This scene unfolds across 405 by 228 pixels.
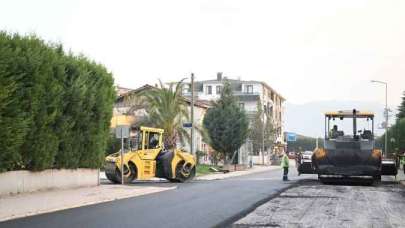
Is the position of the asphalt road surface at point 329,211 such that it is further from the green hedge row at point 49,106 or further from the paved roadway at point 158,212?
the green hedge row at point 49,106

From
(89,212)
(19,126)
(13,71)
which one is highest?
(13,71)

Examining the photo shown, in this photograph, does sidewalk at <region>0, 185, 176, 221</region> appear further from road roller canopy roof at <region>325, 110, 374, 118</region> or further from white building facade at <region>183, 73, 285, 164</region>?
white building facade at <region>183, 73, 285, 164</region>

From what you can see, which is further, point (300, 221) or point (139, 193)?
point (139, 193)

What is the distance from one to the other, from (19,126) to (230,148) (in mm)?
39611

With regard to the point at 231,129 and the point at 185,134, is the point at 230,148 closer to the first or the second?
the point at 231,129

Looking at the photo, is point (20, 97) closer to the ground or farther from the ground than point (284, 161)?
farther from the ground

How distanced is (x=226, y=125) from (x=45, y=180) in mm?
35919

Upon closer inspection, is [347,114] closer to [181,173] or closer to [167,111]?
[181,173]

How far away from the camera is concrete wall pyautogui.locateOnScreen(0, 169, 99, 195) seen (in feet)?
69.5

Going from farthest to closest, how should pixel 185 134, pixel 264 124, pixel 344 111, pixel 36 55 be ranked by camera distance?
pixel 264 124
pixel 185 134
pixel 344 111
pixel 36 55

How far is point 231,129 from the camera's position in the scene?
58719 millimetres

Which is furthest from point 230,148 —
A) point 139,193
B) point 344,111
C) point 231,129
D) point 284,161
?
point 139,193

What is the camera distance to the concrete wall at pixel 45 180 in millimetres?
21172

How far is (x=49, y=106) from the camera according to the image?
2331 centimetres
